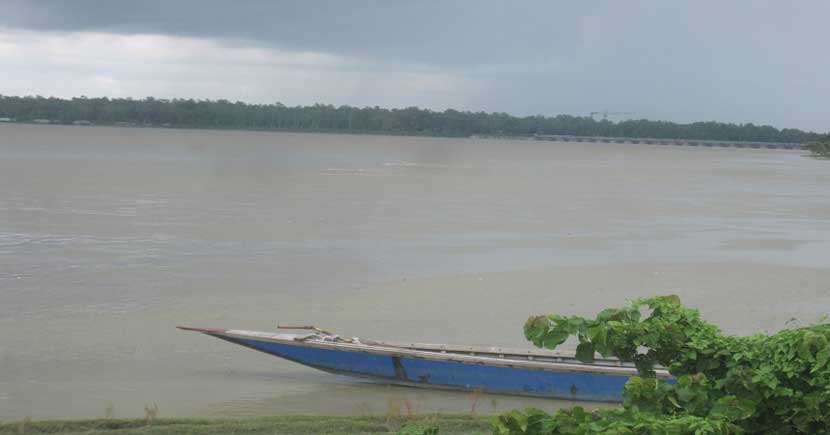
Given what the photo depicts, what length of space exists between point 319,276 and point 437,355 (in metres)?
8.89

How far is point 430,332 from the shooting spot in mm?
14984

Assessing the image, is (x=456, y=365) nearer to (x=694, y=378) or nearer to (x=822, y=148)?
(x=694, y=378)

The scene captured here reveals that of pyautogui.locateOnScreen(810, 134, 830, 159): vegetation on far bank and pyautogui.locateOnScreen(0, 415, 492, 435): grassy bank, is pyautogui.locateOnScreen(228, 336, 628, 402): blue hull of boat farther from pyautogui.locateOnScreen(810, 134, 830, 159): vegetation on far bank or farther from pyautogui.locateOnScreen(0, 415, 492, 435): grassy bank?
pyautogui.locateOnScreen(810, 134, 830, 159): vegetation on far bank

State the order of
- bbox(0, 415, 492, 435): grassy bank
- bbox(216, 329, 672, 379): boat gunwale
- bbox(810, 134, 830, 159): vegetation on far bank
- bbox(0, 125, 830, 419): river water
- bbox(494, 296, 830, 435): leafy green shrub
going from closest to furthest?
bbox(494, 296, 830, 435): leafy green shrub, bbox(0, 415, 492, 435): grassy bank, bbox(216, 329, 672, 379): boat gunwale, bbox(0, 125, 830, 419): river water, bbox(810, 134, 830, 159): vegetation on far bank

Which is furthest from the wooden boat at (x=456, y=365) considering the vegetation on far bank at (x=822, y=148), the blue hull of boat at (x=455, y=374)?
the vegetation on far bank at (x=822, y=148)

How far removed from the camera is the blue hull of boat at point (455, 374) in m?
11.0

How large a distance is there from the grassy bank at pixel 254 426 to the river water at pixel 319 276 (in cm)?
136

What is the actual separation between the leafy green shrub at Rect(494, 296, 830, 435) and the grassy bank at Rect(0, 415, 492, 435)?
3740mm

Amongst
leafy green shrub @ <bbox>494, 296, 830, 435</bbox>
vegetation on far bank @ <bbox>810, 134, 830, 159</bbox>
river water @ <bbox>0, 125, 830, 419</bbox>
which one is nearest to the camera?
leafy green shrub @ <bbox>494, 296, 830, 435</bbox>

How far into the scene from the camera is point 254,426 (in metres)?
9.20

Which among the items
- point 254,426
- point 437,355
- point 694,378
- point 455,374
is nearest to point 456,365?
point 455,374

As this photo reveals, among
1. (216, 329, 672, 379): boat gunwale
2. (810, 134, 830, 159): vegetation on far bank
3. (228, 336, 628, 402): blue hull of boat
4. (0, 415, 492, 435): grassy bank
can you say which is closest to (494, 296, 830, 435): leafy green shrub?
(0, 415, 492, 435): grassy bank

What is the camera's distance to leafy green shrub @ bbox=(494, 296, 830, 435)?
4664 millimetres

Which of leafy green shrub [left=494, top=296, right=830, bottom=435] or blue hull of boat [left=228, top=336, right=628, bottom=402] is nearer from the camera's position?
leafy green shrub [left=494, top=296, right=830, bottom=435]
